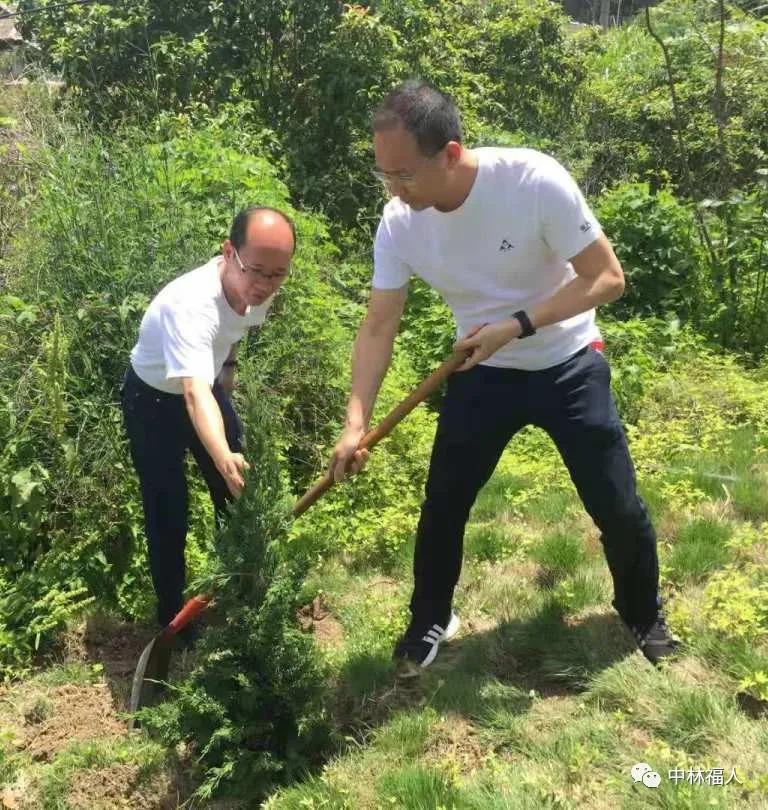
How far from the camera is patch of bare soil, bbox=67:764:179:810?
105 inches

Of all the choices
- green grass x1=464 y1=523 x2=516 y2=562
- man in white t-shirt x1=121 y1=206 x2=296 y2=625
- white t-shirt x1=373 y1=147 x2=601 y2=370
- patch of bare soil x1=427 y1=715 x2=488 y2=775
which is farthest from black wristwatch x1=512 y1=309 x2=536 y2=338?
green grass x1=464 y1=523 x2=516 y2=562

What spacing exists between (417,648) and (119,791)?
3.73ft

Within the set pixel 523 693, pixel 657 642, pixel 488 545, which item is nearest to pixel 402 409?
pixel 523 693

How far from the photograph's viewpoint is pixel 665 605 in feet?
10.3

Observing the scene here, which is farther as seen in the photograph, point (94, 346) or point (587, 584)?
point (94, 346)

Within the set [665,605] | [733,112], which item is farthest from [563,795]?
[733,112]

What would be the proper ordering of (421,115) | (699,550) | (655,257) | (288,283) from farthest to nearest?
(655,257) < (288,283) < (699,550) < (421,115)

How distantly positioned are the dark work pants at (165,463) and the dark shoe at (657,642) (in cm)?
156

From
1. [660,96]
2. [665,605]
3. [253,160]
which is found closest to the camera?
[665,605]

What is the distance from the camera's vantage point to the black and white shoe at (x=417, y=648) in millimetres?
3016

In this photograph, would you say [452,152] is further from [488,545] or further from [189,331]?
[488,545]

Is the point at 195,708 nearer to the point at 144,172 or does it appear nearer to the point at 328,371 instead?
the point at 328,371

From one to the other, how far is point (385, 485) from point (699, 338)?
3229 mm

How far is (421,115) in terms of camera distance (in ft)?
7.32
